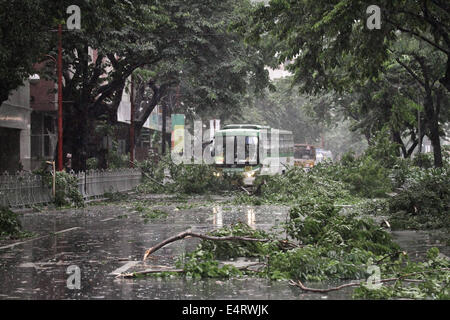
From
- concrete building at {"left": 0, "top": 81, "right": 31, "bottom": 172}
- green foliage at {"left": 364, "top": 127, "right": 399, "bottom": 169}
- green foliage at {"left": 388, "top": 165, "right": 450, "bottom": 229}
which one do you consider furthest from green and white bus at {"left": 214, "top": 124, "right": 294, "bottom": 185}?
green foliage at {"left": 388, "top": 165, "right": 450, "bottom": 229}

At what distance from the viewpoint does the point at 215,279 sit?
33.3 feet

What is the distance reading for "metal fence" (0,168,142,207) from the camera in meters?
24.8

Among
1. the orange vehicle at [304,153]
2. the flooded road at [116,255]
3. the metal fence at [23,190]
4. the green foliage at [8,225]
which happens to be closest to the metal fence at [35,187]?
the metal fence at [23,190]

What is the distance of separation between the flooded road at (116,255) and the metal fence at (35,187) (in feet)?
4.94

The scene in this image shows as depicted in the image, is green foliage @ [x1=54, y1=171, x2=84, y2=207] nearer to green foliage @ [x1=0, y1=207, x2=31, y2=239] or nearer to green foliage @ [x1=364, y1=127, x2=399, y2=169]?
green foliage @ [x1=0, y1=207, x2=31, y2=239]

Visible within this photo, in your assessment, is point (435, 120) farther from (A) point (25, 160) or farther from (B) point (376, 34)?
(A) point (25, 160)

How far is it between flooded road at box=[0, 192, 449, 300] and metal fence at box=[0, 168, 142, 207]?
1.50 metres

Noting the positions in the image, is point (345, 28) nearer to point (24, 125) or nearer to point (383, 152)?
point (383, 152)

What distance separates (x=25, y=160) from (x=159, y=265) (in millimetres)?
29539

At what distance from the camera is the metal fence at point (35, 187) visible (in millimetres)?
24766

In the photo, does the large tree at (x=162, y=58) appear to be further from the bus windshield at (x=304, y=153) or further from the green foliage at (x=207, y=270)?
the bus windshield at (x=304, y=153)
